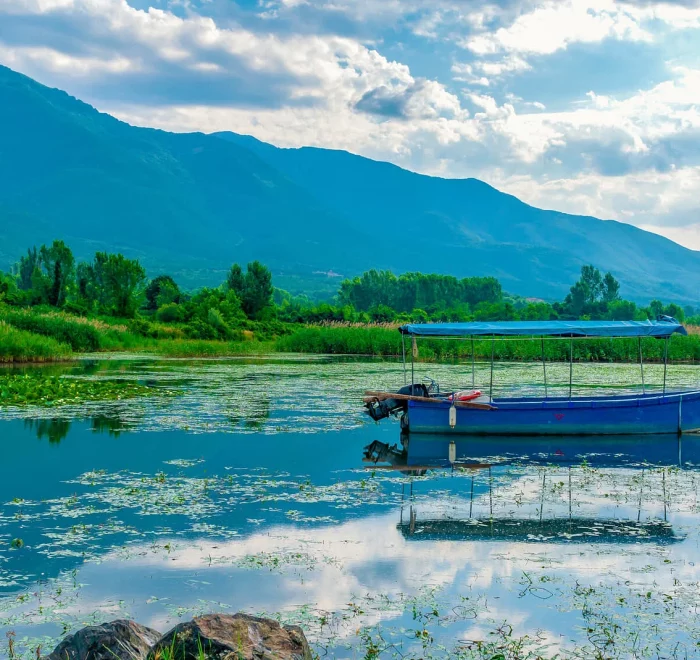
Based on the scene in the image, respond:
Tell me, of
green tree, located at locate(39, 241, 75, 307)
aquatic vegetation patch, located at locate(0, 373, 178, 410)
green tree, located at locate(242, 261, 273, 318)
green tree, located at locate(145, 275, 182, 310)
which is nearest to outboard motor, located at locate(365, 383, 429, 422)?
aquatic vegetation patch, located at locate(0, 373, 178, 410)

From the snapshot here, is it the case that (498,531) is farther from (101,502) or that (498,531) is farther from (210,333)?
(210,333)

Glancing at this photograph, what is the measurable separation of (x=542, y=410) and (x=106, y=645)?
566 inches

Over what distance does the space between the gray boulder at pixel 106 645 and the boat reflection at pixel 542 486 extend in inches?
198

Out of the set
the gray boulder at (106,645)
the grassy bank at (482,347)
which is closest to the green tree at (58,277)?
the grassy bank at (482,347)

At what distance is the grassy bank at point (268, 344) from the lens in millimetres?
41281

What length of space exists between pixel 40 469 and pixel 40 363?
25.4 metres

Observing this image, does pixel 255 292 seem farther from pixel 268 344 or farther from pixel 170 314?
pixel 268 344

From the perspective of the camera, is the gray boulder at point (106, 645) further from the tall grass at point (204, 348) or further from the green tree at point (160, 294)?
the green tree at point (160, 294)

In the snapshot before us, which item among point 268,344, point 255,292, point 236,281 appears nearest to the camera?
point 268,344

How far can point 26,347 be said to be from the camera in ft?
Answer: 127

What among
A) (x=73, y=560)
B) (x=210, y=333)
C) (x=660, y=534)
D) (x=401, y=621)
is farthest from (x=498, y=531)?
(x=210, y=333)

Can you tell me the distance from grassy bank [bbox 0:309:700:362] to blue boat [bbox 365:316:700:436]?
23.5 meters

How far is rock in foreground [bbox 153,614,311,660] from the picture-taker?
6141 millimetres

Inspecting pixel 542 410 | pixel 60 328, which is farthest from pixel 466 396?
pixel 60 328
